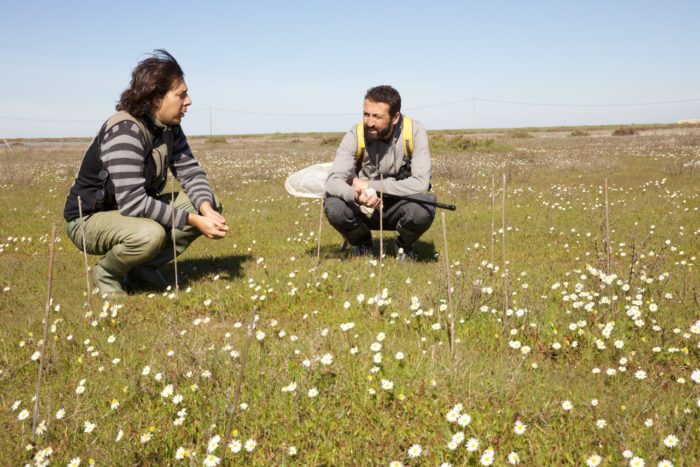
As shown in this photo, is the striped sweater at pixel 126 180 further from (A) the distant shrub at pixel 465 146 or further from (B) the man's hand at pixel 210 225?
(A) the distant shrub at pixel 465 146

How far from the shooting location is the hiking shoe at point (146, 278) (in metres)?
5.99

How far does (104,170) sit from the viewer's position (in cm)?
533

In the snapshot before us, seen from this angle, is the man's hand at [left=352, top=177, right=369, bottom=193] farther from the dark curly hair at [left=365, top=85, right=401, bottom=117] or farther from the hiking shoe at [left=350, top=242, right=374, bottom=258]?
the hiking shoe at [left=350, top=242, right=374, bottom=258]

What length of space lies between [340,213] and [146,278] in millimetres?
2490

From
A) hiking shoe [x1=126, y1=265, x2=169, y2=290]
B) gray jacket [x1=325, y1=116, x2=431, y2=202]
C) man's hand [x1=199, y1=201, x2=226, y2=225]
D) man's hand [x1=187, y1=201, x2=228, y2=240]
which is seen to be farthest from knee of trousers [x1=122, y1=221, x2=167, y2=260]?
gray jacket [x1=325, y1=116, x2=431, y2=202]

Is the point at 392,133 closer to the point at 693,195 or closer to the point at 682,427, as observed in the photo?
the point at 682,427

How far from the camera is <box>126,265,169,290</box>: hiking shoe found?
5993mm

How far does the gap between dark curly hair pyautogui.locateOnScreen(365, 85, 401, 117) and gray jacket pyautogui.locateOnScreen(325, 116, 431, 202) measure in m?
0.47

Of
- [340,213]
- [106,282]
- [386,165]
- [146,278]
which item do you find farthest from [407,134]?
[106,282]

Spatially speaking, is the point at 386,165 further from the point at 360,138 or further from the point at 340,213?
the point at 340,213

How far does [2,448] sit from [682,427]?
3829mm

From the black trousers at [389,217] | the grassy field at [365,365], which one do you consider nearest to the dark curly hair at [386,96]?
the black trousers at [389,217]

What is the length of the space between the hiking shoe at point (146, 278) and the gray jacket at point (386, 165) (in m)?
2.32

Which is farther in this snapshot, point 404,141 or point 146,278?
point 404,141
